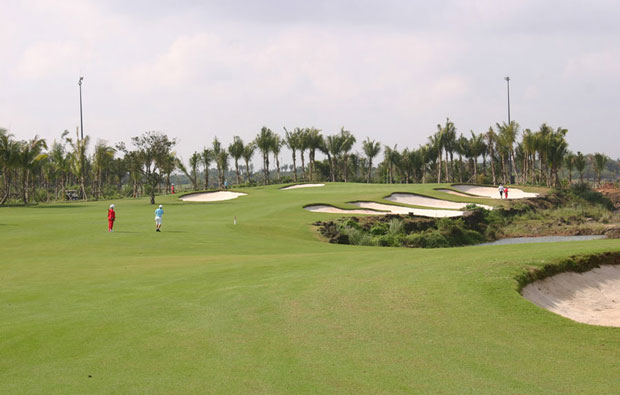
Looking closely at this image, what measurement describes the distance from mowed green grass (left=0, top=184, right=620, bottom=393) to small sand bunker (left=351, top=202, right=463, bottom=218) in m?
26.7

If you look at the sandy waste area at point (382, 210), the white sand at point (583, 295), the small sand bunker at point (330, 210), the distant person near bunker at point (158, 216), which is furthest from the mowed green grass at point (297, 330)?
the sandy waste area at point (382, 210)

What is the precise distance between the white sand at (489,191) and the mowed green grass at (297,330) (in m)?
45.9

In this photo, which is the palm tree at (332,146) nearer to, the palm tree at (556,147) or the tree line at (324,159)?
the tree line at (324,159)

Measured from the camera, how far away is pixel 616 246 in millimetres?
17703

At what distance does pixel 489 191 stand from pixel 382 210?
87.7ft

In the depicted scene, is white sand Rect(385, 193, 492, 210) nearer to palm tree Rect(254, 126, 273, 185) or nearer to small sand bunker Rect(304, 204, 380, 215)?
small sand bunker Rect(304, 204, 380, 215)

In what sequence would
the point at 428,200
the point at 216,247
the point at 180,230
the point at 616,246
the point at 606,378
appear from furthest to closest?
the point at 428,200, the point at 180,230, the point at 216,247, the point at 616,246, the point at 606,378

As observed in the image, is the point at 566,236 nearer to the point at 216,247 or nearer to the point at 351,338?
the point at 216,247

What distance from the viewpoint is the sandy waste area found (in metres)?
43.0

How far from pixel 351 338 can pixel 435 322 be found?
1.81m

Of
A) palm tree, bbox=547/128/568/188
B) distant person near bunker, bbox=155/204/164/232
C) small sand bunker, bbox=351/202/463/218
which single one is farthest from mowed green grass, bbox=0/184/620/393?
palm tree, bbox=547/128/568/188

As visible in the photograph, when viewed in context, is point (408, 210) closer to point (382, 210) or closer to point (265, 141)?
point (382, 210)

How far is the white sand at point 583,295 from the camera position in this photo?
459 inches

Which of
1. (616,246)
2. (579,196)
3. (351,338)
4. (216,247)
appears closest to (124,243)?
(216,247)
